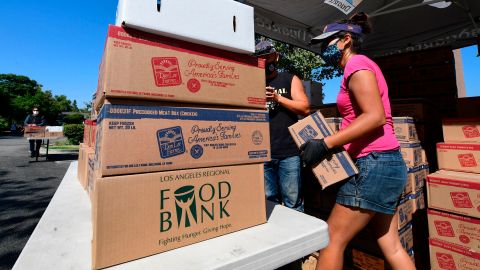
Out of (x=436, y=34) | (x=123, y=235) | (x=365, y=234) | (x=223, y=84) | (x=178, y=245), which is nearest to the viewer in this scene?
(x=123, y=235)

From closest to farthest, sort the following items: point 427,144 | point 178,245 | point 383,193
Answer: point 178,245
point 383,193
point 427,144

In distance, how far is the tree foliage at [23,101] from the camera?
155ft

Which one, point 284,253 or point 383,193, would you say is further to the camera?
point 383,193

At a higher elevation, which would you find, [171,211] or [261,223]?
[171,211]

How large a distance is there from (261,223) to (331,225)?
0.59 m

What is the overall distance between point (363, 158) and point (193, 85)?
1.08 meters

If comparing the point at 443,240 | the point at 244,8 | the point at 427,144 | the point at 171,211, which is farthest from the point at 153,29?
the point at 427,144

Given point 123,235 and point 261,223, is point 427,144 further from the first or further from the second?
point 123,235

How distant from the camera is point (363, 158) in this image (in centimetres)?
147

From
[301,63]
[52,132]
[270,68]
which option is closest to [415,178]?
[270,68]

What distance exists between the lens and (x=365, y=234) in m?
2.20

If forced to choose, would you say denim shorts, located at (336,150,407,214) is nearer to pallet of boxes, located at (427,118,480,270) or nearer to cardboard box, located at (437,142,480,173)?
pallet of boxes, located at (427,118,480,270)

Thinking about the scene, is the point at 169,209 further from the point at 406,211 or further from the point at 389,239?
the point at 406,211

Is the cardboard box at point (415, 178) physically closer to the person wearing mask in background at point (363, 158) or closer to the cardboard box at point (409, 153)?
the cardboard box at point (409, 153)
